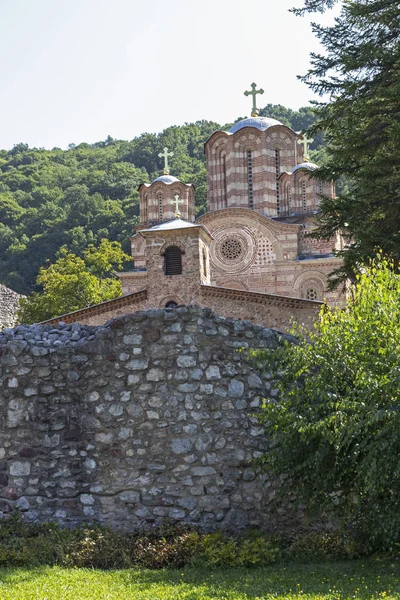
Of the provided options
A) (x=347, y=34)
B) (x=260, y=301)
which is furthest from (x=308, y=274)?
(x=347, y=34)

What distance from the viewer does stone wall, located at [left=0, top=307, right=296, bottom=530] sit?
8.02 m

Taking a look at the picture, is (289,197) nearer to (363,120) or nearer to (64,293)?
(64,293)

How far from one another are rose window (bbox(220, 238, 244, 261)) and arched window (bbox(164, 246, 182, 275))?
7.58m

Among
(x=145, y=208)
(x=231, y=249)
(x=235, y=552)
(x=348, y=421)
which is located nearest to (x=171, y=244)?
(x=231, y=249)

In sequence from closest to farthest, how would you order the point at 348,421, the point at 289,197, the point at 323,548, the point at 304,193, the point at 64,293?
the point at 348,421 → the point at 323,548 → the point at 64,293 → the point at 304,193 → the point at 289,197

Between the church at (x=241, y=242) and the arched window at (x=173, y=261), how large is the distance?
28mm

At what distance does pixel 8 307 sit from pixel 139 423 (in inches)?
863

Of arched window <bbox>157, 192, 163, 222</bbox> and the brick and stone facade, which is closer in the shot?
the brick and stone facade

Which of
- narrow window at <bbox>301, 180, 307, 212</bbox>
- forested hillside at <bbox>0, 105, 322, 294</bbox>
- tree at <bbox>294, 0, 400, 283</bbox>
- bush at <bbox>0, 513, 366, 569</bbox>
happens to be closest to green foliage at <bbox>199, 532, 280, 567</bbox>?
bush at <bbox>0, 513, 366, 569</bbox>

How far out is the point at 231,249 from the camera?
31.1 m

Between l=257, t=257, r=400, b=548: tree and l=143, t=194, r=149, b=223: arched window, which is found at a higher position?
l=143, t=194, r=149, b=223: arched window

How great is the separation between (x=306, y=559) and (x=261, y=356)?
184 cm

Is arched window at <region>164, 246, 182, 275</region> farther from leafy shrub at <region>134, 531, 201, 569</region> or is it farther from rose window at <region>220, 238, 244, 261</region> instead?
leafy shrub at <region>134, 531, 201, 569</region>

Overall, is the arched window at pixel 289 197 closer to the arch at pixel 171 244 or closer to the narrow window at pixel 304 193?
the narrow window at pixel 304 193
